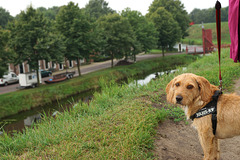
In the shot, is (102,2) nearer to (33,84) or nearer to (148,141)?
(33,84)

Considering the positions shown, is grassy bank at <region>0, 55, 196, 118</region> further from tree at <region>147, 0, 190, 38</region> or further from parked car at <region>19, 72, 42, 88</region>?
tree at <region>147, 0, 190, 38</region>

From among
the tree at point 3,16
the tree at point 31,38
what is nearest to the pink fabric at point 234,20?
the tree at point 31,38

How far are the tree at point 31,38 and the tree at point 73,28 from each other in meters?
3.31

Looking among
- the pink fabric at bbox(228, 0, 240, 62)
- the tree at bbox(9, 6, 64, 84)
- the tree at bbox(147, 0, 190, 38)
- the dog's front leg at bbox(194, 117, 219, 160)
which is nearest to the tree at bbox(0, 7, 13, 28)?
the tree at bbox(9, 6, 64, 84)

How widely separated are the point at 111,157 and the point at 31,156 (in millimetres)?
1735

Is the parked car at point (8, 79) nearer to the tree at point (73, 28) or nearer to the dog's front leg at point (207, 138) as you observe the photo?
the tree at point (73, 28)

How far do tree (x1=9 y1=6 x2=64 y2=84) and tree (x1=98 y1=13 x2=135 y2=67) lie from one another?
10242 millimetres

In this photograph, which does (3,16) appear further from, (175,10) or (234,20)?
(234,20)

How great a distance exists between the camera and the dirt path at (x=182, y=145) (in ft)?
13.5

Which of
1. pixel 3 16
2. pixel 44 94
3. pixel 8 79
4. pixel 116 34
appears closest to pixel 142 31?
pixel 116 34

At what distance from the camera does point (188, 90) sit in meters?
3.27

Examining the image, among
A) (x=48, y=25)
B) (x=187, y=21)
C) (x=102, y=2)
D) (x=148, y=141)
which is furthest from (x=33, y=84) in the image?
(x=102, y=2)

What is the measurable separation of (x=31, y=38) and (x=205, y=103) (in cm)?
2227

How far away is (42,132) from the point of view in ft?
A: 18.0
